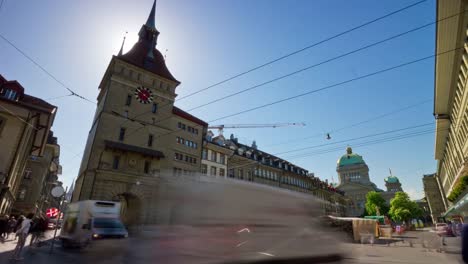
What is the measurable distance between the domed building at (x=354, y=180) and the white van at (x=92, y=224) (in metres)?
101

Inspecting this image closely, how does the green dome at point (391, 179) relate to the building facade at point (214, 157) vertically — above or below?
above

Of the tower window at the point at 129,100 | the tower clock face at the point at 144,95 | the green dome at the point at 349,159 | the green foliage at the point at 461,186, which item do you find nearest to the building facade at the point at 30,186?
the tower window at the point at 129,100

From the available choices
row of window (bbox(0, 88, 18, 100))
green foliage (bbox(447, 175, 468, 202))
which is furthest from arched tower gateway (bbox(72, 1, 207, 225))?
green foliage (bbox(447, 175, 468, 202))

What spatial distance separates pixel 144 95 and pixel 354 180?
360ft

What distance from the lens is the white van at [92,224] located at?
559 inches

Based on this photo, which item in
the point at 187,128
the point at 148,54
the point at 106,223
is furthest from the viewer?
the point at 148,54

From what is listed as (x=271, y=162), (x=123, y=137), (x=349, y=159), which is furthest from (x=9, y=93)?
(x=349, y=159)

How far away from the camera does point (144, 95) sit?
3684 centimetres

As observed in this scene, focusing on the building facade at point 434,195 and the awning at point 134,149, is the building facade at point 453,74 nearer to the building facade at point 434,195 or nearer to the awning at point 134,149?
the awning at point 134,149

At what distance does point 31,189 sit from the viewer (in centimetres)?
4612

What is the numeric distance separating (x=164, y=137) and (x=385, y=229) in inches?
1277

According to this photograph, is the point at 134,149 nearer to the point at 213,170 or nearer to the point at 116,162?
the point at 116,162

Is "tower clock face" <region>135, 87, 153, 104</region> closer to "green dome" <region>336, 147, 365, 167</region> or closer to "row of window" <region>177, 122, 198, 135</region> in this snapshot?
"row of window" <region>177, 122, 198, 135</region>

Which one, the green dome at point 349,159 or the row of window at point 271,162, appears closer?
the row of window at point 271,162
